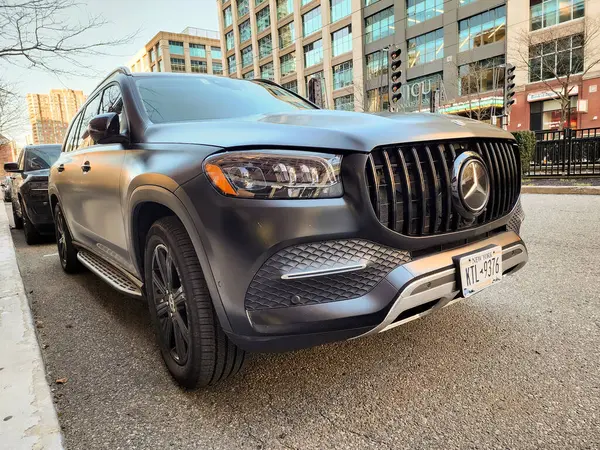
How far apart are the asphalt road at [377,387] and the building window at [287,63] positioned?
48815 mm

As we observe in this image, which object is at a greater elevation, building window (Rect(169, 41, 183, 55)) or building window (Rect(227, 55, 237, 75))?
building window (Rect(169, 41, 183, 55))

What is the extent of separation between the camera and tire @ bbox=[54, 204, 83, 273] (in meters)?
4.54

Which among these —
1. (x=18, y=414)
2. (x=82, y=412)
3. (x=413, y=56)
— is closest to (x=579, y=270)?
(x=82, y=412)

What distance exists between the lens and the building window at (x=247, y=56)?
56.7 m

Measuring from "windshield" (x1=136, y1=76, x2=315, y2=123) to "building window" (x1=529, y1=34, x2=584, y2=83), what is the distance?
2804cm

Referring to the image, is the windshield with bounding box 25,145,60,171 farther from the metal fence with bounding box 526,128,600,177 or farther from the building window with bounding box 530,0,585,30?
the building window with bounding box 530,0,585,30

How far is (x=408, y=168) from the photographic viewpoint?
1901mm

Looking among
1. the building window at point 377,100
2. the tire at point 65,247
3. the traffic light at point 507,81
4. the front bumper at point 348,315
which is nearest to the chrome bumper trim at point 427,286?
the front bumper at point 348,315

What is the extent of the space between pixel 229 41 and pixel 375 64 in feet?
97.7

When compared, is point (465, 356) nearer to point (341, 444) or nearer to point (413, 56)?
point (341, 444)

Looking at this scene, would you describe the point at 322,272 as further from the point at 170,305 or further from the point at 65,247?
the point at 65,247

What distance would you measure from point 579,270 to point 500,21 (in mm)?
32053

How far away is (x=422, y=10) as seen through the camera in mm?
35062

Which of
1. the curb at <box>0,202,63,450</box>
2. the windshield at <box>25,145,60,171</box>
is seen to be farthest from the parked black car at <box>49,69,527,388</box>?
the windshield at <box>25,145,60,171</box>
